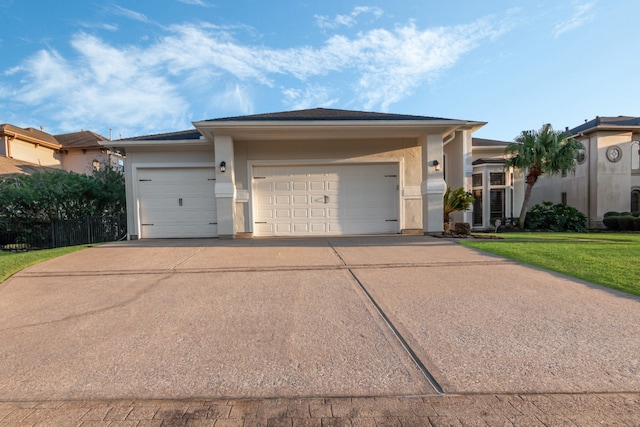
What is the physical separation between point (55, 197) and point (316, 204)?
838 cm

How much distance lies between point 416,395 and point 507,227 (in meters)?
14.4

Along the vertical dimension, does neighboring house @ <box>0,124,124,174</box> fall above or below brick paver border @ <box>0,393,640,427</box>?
above

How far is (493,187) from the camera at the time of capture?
15.1 metres

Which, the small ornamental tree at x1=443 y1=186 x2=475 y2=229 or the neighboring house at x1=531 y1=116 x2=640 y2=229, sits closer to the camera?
the small ornamental tree at x1=443 y1=186 x2=475 y2=229

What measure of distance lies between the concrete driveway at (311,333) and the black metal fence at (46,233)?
601 cm

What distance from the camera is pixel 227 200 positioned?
9703 mm

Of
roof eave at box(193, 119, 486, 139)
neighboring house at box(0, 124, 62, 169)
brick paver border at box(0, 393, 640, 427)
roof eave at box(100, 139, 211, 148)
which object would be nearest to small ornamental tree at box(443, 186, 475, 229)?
roof eave at box(193, 119, 486, 139)

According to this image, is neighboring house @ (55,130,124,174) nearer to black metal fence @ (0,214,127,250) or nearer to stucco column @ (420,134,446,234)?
black metal fence @ (0,214,127,250)

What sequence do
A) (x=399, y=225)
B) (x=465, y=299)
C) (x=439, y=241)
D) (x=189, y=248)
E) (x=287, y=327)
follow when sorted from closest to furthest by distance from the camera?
(x=287, y=327) < (x=465, y=299) < (x=189, y=248) < (x=439, y=241) < (x=399, y=225)

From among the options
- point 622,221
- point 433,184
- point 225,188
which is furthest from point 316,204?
point 622,221

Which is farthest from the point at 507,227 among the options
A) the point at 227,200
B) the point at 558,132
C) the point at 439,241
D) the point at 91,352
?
the point at 91,352

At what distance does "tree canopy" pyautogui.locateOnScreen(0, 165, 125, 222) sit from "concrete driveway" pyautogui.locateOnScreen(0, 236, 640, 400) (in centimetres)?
655

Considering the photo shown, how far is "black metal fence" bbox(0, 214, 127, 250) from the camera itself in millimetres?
10344

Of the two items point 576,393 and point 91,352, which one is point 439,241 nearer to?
point 576,393
